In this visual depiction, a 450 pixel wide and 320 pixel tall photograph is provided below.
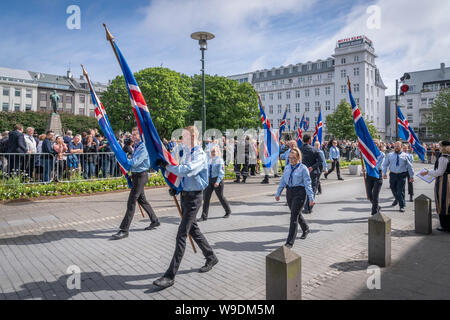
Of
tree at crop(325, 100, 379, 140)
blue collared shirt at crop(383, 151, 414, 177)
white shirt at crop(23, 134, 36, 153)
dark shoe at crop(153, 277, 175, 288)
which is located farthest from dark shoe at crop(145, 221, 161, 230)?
tree at crop(325, 100, 379, 140)

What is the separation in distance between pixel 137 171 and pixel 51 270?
94.3 inches

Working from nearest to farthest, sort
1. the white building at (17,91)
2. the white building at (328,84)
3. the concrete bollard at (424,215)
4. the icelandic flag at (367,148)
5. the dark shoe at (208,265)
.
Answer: the dark shoe at (208,265) → the concrete bollard at (424,215) → the icelandic flag at (367,148) → the white building at (328,84) → the white building at (17,91)

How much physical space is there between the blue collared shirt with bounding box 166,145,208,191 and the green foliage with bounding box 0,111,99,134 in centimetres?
5251

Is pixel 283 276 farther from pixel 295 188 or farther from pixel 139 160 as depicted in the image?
pixel 139 160

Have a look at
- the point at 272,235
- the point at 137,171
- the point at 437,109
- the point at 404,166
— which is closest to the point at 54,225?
the point at 137,171

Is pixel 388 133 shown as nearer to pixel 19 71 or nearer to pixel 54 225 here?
pixel 54 225

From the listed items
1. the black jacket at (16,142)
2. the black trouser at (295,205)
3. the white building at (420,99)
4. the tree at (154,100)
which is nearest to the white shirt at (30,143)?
the black jacket at (16,142)

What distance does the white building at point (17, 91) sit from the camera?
74.8 metres

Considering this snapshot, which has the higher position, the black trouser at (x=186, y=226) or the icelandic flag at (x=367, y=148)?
the icelandic flag at (x=367, y=148)

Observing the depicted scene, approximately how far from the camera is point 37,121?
52.3 m

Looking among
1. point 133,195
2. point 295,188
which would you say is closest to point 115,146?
point 133,195

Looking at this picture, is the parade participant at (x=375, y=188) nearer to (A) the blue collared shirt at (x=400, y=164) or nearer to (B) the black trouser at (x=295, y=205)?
Result: (A) the blue collared shirt at (x=400, y=164)

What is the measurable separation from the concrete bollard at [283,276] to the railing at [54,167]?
34.6ft

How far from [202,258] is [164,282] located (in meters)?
1.20
